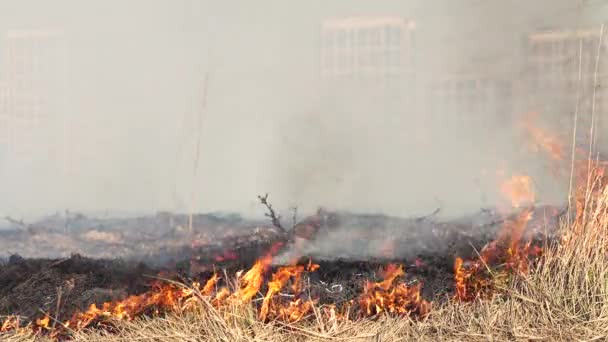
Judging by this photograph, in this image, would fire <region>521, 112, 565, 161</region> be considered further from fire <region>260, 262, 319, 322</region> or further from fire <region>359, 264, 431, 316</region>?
fire <region>260, 262, 319, 322</region>

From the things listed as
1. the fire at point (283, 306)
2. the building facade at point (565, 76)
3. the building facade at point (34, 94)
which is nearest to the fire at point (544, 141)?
the building facade at point (565, 76)

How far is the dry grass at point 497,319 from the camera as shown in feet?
10.9

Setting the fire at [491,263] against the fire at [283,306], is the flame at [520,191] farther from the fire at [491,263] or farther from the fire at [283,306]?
the fire at [283,306]

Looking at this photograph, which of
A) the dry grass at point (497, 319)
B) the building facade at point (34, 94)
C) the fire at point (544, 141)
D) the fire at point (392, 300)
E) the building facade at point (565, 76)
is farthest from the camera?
the building facade at point (34, 94)

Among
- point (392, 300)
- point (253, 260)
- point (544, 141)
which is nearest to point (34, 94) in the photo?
point (253, 260)

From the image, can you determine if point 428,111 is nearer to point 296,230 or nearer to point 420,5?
point 420,5

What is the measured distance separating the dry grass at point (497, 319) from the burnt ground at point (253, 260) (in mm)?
192

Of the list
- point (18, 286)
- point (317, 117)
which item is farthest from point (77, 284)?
point (317, 117)

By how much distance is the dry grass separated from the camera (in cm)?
332

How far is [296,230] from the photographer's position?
484cm

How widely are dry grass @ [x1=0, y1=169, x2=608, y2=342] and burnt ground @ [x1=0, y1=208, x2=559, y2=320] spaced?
0.63 feet

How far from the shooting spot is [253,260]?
4027 millimetres

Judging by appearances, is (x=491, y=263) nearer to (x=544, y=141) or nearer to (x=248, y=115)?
(x=544, y=141)

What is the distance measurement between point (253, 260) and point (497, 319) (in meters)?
Answer: 1.31
